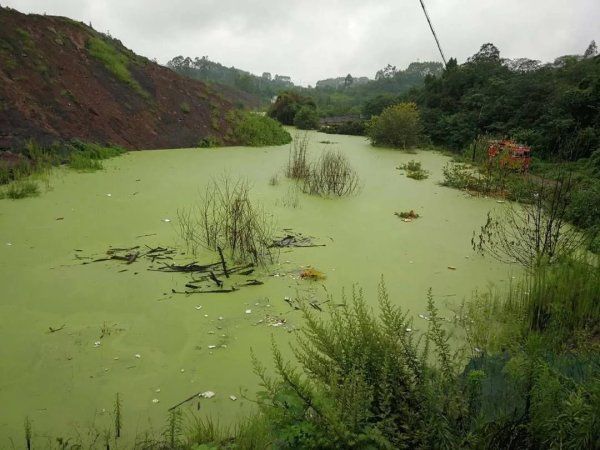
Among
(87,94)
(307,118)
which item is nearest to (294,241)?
(87,94)

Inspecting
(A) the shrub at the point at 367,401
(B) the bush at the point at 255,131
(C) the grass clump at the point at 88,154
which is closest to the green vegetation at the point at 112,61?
(B) the bush at the point at 255,131

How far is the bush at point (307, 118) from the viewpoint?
57.7ft

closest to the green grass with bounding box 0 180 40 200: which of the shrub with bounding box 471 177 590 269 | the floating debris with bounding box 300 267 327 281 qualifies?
the floating debris with bounding box 300 267 327 281

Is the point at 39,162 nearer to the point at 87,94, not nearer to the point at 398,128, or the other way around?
the point at 87,94

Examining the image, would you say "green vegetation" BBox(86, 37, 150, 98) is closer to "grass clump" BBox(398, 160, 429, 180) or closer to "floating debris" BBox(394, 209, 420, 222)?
"grass clump" BBox(398, 160, 429, 180)

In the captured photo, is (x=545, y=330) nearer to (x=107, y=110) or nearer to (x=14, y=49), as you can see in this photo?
(x=107, y=110)

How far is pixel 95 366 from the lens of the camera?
2221 mm

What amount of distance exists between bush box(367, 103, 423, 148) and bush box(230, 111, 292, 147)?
9.24ft

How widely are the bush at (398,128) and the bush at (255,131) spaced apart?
2817 mm

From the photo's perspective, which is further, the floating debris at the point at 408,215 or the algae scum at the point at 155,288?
the floating debris at the point at 408,215

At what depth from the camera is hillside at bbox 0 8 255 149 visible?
298 inches

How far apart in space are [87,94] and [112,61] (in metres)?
1.88

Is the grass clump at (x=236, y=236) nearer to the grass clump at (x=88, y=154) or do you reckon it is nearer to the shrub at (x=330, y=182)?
the shrub at (x=330, y=182)

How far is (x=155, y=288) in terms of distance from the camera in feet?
10.1
